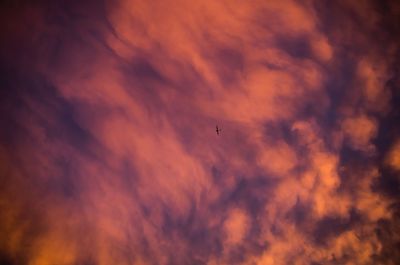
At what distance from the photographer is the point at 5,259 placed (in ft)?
109

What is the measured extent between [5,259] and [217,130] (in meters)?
34.4

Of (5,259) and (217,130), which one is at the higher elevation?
(217,130)

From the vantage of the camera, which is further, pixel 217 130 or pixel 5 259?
pixel 5 259

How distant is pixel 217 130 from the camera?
29688mm
